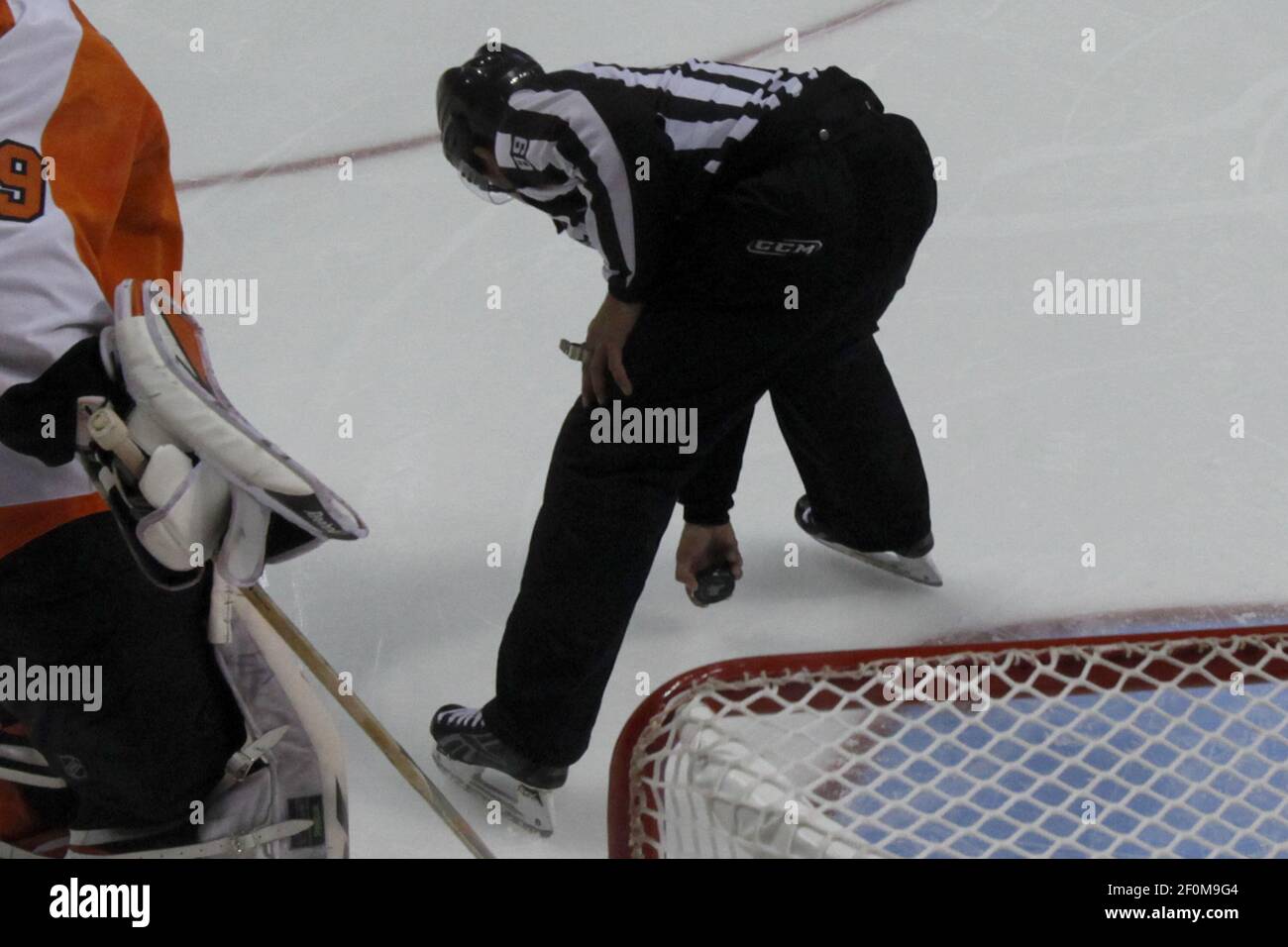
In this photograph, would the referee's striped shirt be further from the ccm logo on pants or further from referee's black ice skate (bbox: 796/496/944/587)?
referee's black ice skate (bbox: 796/496/944/587)

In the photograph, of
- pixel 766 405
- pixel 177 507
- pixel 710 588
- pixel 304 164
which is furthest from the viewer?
pixel 304 164

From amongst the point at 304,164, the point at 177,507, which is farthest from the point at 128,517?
the point at 304,164

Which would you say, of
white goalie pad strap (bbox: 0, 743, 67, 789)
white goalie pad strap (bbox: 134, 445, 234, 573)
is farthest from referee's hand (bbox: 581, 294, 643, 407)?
white goalie pad strap (bbox: 0, 743, 67, 789)

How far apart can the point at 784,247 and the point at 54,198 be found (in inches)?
29.5

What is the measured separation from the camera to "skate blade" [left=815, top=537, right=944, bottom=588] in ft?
6.73

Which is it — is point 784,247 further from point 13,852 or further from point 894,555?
point 13,852

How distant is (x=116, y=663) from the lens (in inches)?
52.6

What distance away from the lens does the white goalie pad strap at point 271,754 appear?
1.41 meters

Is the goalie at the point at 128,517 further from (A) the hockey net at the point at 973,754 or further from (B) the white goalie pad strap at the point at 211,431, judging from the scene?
(A) the hockey net at the point at 973,754

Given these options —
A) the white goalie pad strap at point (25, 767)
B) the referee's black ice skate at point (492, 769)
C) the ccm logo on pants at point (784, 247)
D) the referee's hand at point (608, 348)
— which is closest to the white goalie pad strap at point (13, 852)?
the white goalie pad strap at point (25, 767)

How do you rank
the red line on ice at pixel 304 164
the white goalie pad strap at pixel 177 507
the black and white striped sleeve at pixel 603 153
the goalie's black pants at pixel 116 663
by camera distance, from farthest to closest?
the red line on ice at pixel 304 164 < the black and white striped sleeve at pixel 603 153 < the goalie's black pants at pixel 116 663 < the white goalie pad strap at pixel 177 507

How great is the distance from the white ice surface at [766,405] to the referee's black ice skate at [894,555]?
1.0 inches

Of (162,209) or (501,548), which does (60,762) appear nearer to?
(162,209)

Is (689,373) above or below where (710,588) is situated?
above
